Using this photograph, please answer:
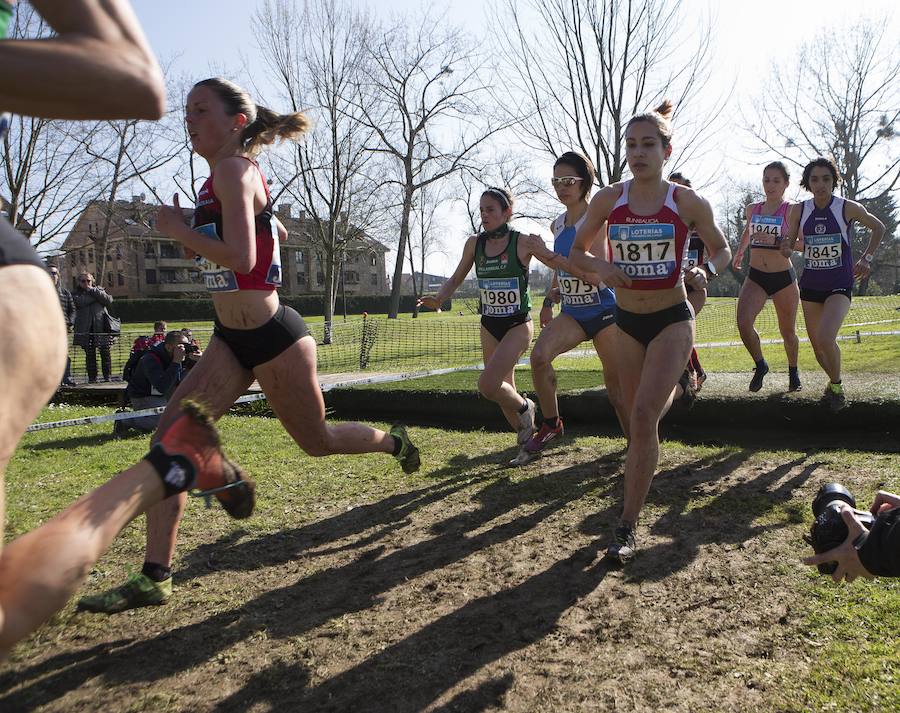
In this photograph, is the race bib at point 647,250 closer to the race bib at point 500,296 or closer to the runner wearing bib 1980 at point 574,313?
the runner wearing bib 1980 at point 574,313

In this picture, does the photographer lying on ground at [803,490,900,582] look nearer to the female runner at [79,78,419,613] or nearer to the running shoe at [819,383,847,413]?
the female runner at [79,78,419,613]

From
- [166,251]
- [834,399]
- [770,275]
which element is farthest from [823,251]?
[166,251]

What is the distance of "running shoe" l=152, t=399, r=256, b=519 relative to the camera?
2.05m

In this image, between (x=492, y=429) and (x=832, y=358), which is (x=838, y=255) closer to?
(x=832, y=358)

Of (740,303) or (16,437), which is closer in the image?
(16,437)

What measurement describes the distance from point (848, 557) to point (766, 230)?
6.11 metres

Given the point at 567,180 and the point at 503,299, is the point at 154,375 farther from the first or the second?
the point at 567,180

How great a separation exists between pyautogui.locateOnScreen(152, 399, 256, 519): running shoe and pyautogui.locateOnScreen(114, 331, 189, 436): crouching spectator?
6.44 meters

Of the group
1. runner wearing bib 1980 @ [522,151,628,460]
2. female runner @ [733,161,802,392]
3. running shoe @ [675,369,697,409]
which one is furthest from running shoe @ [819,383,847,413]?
runner wearing bib 1980 @ [522,151,628,460]

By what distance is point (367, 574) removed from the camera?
3.73 m

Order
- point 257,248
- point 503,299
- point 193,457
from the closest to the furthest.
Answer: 1. point 193,457
2. point 257,248
3. point 503,299

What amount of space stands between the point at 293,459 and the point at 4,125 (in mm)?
5192

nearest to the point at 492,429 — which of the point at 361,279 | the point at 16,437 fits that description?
the point at 16,437

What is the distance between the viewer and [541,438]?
5961mm
